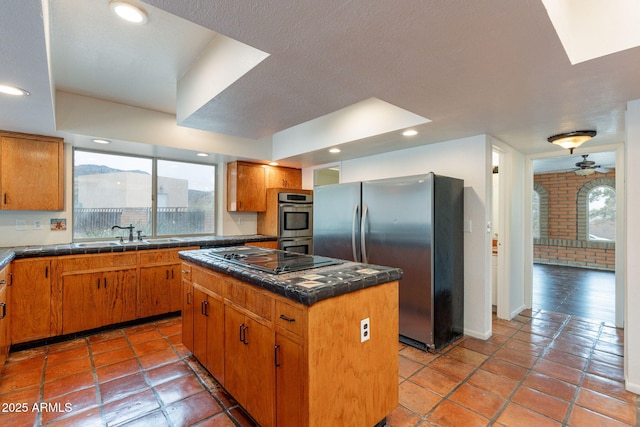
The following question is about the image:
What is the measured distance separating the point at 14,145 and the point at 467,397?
4.67 m

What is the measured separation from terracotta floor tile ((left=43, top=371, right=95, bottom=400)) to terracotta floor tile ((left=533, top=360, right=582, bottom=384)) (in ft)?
11.7

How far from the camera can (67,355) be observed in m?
2.70

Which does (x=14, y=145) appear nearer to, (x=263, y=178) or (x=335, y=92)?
(x=263, y=178)

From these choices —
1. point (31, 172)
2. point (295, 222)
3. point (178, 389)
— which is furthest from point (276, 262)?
A: point (31, 172)

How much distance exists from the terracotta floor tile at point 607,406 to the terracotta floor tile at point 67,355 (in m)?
3.99

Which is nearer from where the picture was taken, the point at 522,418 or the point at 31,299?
the point at 522,418

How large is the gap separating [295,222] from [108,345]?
284cm

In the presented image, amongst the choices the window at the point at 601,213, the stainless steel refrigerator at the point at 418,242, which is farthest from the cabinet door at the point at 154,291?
the window at the point at 601,213

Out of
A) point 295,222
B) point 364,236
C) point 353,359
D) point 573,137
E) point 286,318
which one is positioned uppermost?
point 573,137

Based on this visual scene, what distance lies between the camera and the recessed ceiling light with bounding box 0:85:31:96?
1964 millimetres

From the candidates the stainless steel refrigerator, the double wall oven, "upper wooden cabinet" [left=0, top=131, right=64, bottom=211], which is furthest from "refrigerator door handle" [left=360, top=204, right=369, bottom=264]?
"upper wooden cabinet" [left=0, top=131, right=64, bottom=211]

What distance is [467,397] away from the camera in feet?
6.89

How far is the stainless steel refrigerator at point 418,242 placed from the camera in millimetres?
2805

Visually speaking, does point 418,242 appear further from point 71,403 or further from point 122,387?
point 71,403
